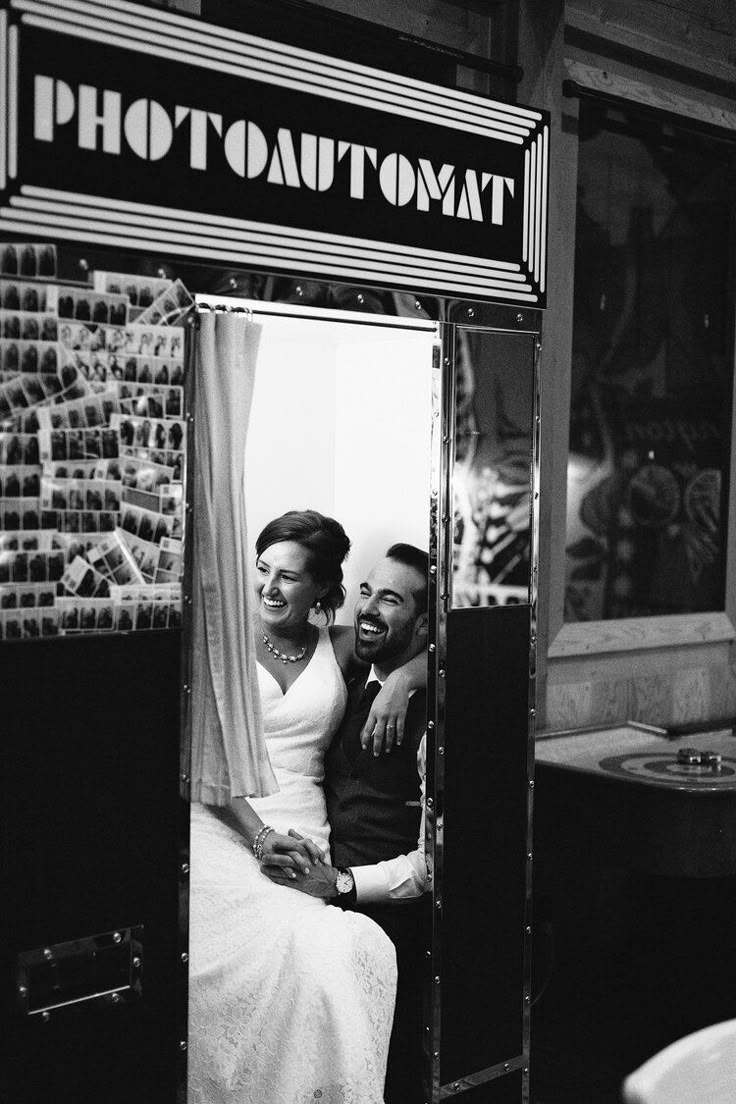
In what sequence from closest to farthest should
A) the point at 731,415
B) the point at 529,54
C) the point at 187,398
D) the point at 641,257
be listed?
the point at 187,398
the point at 529,54
the point at 641,257
the point at 731,415

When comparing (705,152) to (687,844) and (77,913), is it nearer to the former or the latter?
(687,844)

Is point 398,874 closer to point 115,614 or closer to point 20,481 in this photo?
point 115,614

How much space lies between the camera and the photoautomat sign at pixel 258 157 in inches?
70.4

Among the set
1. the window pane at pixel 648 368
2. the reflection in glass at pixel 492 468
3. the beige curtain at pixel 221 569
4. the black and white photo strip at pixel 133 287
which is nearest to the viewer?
the black and white photo strip at pixel 133 287

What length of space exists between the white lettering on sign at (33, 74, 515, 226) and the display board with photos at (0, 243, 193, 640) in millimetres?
192

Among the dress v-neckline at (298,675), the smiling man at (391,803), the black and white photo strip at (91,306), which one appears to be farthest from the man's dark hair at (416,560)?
the black and white photo strip at (91,306)

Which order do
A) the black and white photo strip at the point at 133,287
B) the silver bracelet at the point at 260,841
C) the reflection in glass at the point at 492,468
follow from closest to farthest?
the black and white photo strip at the point at 133,287, the silver bracelet at the point at 260,841, the reflection in glass at the point at 492,468

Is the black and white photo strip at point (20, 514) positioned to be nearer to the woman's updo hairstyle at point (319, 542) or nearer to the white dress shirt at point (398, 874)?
the woman's updo hairstyle at point (319, 542)

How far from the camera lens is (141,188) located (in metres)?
1.89

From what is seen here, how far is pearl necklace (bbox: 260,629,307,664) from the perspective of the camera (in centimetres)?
223

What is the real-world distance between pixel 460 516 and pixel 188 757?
2.45 ft

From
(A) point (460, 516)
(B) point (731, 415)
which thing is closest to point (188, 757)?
(A) point (460, 516)

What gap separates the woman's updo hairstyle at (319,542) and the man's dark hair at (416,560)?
0.34 feet

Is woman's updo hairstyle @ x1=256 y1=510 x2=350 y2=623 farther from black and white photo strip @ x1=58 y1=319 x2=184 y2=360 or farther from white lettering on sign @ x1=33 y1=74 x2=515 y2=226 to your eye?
white lettering on sign @ x1=33 y1=74 x2=515 y2=226
